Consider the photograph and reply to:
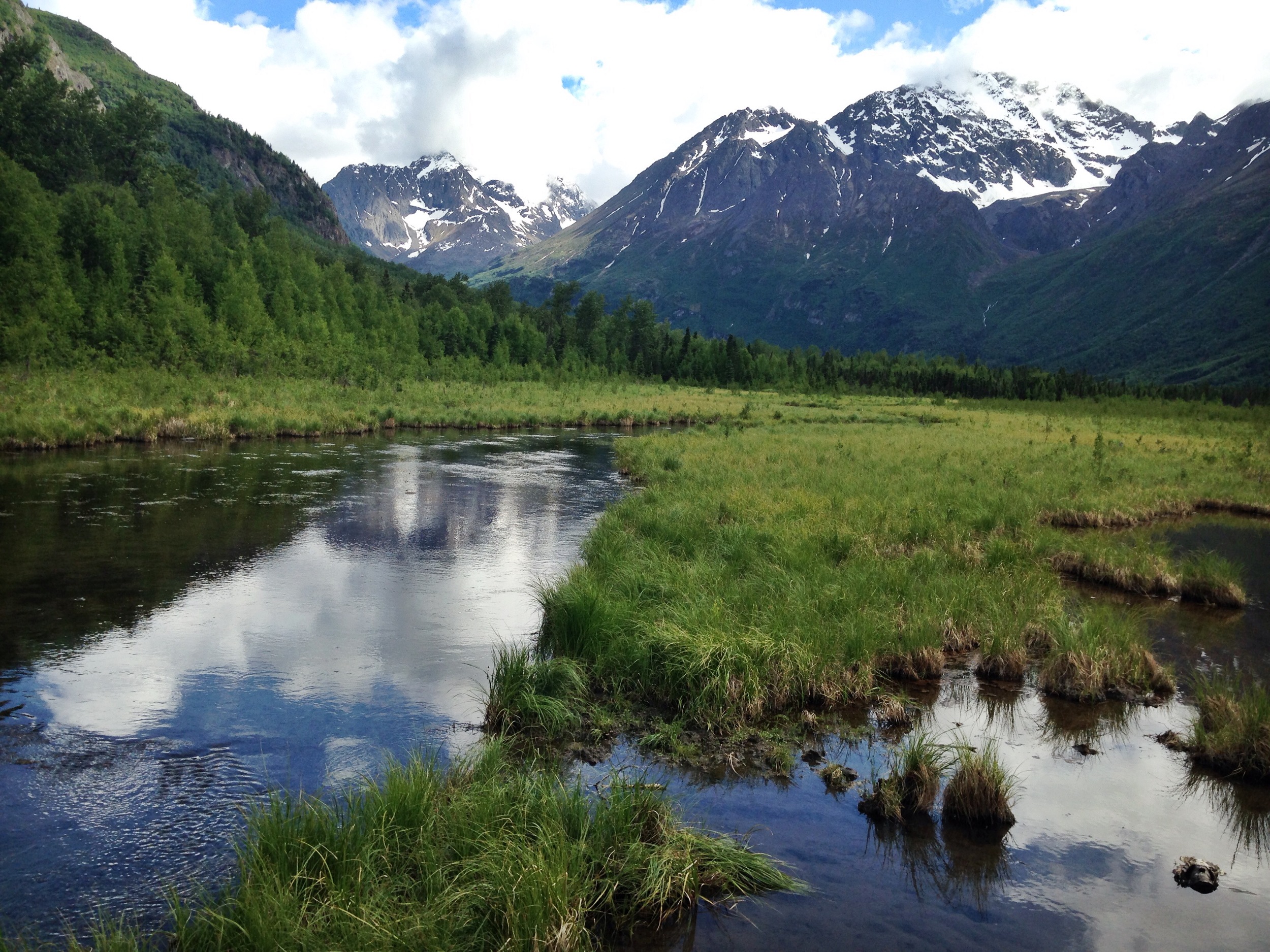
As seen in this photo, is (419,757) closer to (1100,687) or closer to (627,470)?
(1100,687)

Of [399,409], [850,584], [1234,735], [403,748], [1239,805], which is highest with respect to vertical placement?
[399,409]

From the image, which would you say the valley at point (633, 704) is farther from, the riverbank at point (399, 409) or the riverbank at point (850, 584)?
the riverbank at point (399, 409)

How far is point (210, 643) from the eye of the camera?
533 inches

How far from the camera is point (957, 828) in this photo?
28.7 feet

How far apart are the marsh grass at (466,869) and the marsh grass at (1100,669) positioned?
23.9ft

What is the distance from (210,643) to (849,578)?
11.5 meters

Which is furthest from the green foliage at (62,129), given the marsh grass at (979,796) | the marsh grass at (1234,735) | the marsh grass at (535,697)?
the marsh grass at (1234,735)

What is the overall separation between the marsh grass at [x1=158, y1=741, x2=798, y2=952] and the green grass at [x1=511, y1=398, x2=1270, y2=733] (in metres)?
3.44

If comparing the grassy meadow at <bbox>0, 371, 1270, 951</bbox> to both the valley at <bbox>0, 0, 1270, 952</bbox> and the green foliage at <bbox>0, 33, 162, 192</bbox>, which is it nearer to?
the valley at <bbox>0, 0, 1270, 952</bbox>

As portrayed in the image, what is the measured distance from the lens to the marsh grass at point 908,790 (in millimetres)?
8867

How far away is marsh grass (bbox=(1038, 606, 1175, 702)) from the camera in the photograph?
12469 mm

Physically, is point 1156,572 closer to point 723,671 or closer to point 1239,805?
point 1239,805

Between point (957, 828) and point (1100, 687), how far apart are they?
532cm

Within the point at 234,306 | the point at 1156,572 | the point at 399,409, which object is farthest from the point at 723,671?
the point at 234,306
